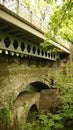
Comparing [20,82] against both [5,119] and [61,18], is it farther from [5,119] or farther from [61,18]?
[61,18]

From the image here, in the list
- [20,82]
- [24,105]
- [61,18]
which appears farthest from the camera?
[20,82]

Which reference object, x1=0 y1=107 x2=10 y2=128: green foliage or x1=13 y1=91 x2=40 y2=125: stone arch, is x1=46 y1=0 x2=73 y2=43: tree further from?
x1=13 y1=91 x2=40 y2=125: stone arch

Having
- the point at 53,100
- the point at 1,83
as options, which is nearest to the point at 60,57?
the point at 53,100

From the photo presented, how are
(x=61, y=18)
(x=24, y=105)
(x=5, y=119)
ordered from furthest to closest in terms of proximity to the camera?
(x=24, y=105) → (x=5, y=119) → (x=61, y=18)

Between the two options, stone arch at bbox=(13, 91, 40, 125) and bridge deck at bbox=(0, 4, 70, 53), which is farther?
stone arch at bbox=(13, 91, 40, 125)

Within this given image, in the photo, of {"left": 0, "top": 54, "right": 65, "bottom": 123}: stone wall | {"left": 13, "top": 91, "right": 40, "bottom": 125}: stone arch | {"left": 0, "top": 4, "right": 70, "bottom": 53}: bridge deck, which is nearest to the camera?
{"left": 0, "top": 4, "right": 70, "bottom": 53}: bridge deck

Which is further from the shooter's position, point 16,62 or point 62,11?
point 16,62

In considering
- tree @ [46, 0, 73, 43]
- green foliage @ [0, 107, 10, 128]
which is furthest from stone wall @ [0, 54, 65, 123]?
tree @ [46, 0, 73, 43]

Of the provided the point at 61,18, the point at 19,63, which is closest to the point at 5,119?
the point at 19,63

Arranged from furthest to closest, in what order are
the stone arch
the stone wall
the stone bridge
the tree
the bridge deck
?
the stone arch < the stone wall < the stone bridge < the bridge deck < the tree

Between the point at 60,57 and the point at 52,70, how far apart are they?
288 cm

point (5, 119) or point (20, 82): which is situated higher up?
point (20, 82)

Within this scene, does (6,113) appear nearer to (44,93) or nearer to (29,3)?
(44,93)

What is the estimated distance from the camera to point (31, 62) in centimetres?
1188
